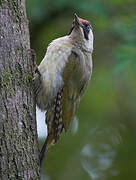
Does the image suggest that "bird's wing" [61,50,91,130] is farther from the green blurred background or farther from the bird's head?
the green blurred background

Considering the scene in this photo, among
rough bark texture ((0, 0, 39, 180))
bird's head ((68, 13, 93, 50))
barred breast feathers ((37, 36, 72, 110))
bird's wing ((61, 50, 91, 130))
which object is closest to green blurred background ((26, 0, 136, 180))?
bird's head ((68, 13, 93, 50))

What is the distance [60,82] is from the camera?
4.19 meters

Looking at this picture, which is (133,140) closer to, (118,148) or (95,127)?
(118,148)

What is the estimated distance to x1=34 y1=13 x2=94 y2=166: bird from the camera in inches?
159

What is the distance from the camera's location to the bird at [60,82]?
4051 millimetres

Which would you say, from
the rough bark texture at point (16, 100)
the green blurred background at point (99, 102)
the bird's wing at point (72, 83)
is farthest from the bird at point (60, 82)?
the green blurred background at point (99, 102)

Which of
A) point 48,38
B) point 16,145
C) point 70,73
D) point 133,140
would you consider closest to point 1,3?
point 16,145

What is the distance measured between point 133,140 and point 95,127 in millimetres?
856

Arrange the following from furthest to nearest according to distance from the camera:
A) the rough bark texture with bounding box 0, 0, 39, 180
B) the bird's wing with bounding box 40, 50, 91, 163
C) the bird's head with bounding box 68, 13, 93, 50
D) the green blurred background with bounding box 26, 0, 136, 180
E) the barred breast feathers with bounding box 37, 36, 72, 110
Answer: the green blurred background with bounding box 26, 0, 136, 180 < the bird's head with bounding box 68, 13, 93, 50 < the bird's wing with bounding box 40, 50, 91, 163 < the barred breast feathers with bounding box 37, 36, 72, 110 < the rough bark texture with bounding box 0, 0, 39, 180

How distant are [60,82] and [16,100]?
1302 millimetres

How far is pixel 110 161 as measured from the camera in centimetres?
662

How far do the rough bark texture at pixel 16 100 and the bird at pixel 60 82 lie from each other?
76 cm

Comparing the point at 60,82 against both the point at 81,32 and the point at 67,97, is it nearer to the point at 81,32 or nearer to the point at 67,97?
the point at 67,97

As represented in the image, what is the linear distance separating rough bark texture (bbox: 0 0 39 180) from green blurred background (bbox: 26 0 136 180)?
264 centimetres
